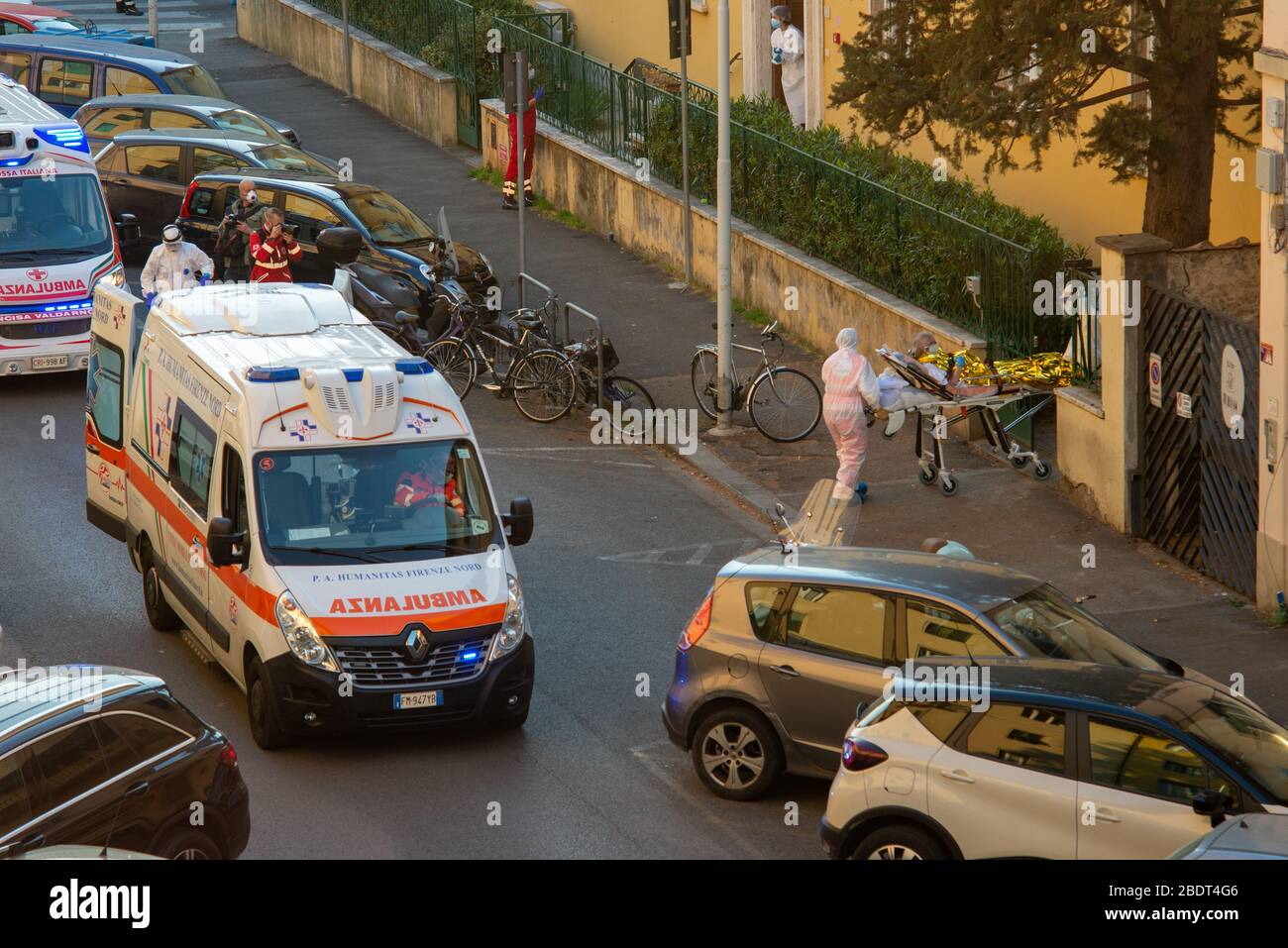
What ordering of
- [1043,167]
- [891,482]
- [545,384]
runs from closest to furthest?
[891,482] → [545,384] → [1043,167]

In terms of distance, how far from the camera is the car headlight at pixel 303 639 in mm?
11977

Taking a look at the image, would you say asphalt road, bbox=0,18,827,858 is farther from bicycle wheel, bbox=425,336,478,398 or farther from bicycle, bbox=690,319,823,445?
bicycle, bbox=690,319,823,445

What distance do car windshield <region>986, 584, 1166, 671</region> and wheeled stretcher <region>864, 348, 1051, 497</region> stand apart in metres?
6.13

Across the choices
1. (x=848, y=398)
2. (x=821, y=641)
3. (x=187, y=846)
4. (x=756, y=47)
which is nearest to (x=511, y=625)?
(x=821, y=641)

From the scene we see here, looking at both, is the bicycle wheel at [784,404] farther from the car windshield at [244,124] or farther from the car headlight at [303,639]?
the car windshield at [244,124]

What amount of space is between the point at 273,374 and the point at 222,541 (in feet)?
4.22

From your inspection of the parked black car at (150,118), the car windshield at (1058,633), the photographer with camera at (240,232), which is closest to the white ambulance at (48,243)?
the photographer with camera at (240,232)

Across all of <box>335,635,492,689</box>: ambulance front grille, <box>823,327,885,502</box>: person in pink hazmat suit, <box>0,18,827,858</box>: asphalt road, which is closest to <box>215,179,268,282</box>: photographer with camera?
<box>0,18,827,858</box>: asphalt road

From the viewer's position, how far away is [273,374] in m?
13.0

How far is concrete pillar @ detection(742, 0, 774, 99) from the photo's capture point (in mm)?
29594

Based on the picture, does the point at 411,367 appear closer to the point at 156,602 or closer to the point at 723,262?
the point at 156,602

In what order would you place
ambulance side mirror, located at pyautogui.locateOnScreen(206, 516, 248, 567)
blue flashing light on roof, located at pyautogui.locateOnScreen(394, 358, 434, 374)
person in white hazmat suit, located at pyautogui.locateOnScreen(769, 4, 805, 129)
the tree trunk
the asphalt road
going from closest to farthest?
the asphalt road, ambulance side mirror, located at pyautogui.locateOnScreen(206, 516, 248, 567), blue flashing light on roof, located at pyautogui.locateOnScreen(394, 358, 434, 374), the tree trunk, person in white hazmat suit, located at pyautogui.locateOnScreen(769, 4, 805, 129)

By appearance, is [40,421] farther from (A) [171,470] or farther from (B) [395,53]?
(B) [395,53]

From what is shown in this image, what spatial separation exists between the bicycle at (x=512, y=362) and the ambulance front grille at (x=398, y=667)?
821 centimetres
